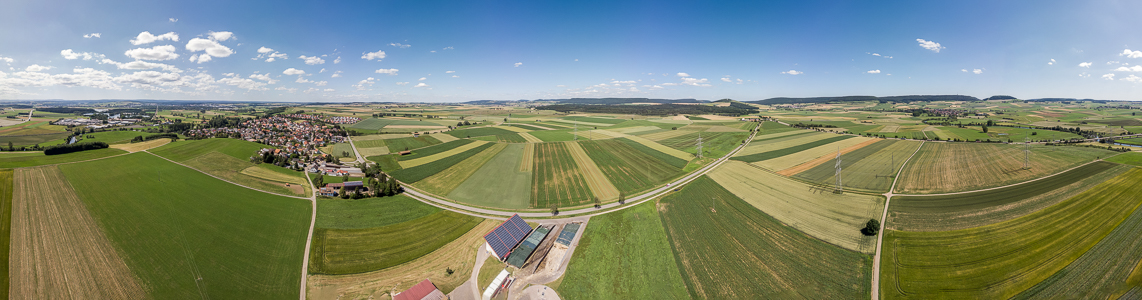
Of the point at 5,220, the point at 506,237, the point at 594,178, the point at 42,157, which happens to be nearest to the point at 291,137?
the point at 42,157

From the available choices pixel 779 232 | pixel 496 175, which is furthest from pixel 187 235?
pixel 779 232

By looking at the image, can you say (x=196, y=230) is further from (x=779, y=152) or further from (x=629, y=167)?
(x=779, y=152)

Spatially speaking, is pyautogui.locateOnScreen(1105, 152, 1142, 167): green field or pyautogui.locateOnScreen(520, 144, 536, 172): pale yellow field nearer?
pyautogui.locateOnScreen(1105, 152, 1142, 167): green field

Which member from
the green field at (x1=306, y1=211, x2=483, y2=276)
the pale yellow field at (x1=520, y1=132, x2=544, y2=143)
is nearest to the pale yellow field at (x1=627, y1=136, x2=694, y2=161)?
the pale yellow field at (x1=520, y1=132, x2=544, y2=143)

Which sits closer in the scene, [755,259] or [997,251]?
[997,251]

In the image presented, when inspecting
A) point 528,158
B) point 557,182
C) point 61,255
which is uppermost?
point 528,158

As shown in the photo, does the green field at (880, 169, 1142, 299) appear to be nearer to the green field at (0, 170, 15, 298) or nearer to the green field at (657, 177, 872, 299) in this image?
the green field at (657, 177, 872, 299)
